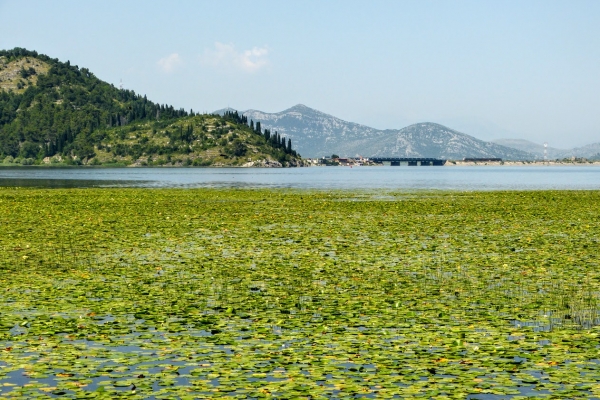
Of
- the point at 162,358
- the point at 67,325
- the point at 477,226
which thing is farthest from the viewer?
the point at 477,226

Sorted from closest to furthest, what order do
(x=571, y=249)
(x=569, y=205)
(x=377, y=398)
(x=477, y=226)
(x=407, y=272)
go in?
(x=377, y=398)
(x=407, y=272)
(x=571, y=249)
(x=477, y=226)
(x=569, y=205)

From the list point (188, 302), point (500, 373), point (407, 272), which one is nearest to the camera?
point (500, 373)

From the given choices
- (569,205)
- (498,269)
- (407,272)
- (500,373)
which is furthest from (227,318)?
(569,205)

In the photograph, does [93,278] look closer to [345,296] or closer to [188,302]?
[188,302]

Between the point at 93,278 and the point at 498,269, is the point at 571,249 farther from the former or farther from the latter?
the point at 93,278

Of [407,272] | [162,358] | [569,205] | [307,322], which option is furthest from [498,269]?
[569,205]

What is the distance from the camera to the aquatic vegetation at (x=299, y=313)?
16828 millimetres

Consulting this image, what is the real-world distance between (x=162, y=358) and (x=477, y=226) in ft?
125

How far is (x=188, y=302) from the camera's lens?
25781 mm

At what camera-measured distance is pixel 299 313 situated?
2405 centimetres

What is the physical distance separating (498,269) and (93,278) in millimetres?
16740

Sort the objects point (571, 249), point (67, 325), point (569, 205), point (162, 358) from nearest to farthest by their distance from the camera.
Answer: point (162, 358), point (67, 325), point (571, 249), point (569, 205)

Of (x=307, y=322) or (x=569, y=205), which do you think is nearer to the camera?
(x=307, y=322)

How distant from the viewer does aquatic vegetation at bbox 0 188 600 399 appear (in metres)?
16.8
